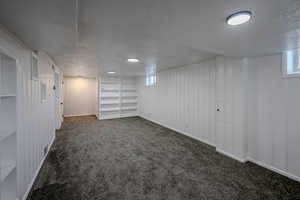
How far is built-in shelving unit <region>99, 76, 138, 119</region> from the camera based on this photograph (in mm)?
6645

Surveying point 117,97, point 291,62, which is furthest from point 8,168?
Result: point 117,97

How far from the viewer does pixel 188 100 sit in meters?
4.16

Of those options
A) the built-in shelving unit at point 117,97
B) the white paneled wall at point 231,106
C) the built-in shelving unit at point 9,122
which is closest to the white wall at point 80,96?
the built-in shelving unit at point 117,97

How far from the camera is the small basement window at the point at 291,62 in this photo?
222cm

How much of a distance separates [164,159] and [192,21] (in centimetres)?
250

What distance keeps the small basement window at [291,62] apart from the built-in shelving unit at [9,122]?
3964mm

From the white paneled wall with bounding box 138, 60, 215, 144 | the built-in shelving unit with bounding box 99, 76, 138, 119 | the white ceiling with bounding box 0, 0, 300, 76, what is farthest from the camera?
the built-in shelving unit with bounding box 99, 76, 138, 119

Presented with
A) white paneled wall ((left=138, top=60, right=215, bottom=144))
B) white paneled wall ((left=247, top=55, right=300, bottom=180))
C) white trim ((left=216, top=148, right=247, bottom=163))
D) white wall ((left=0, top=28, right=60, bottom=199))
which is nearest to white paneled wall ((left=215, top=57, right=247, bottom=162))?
white trim ((left=216, top=148, right=247, bottom=163))

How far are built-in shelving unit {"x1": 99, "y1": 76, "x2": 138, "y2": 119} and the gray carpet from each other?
10.8 ft

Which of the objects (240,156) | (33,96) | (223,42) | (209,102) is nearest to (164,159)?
(240,156)

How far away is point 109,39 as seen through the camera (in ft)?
6.55

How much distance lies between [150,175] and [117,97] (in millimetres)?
5267

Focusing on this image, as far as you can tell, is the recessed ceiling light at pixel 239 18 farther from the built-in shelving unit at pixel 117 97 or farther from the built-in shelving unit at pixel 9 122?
the built-in shelving unit at pixel 117 97

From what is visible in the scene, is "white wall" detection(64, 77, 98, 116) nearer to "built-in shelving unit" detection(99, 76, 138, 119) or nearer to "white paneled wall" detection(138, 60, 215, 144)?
"built-in shelving unit" detection(99, 76, 138, 119)
